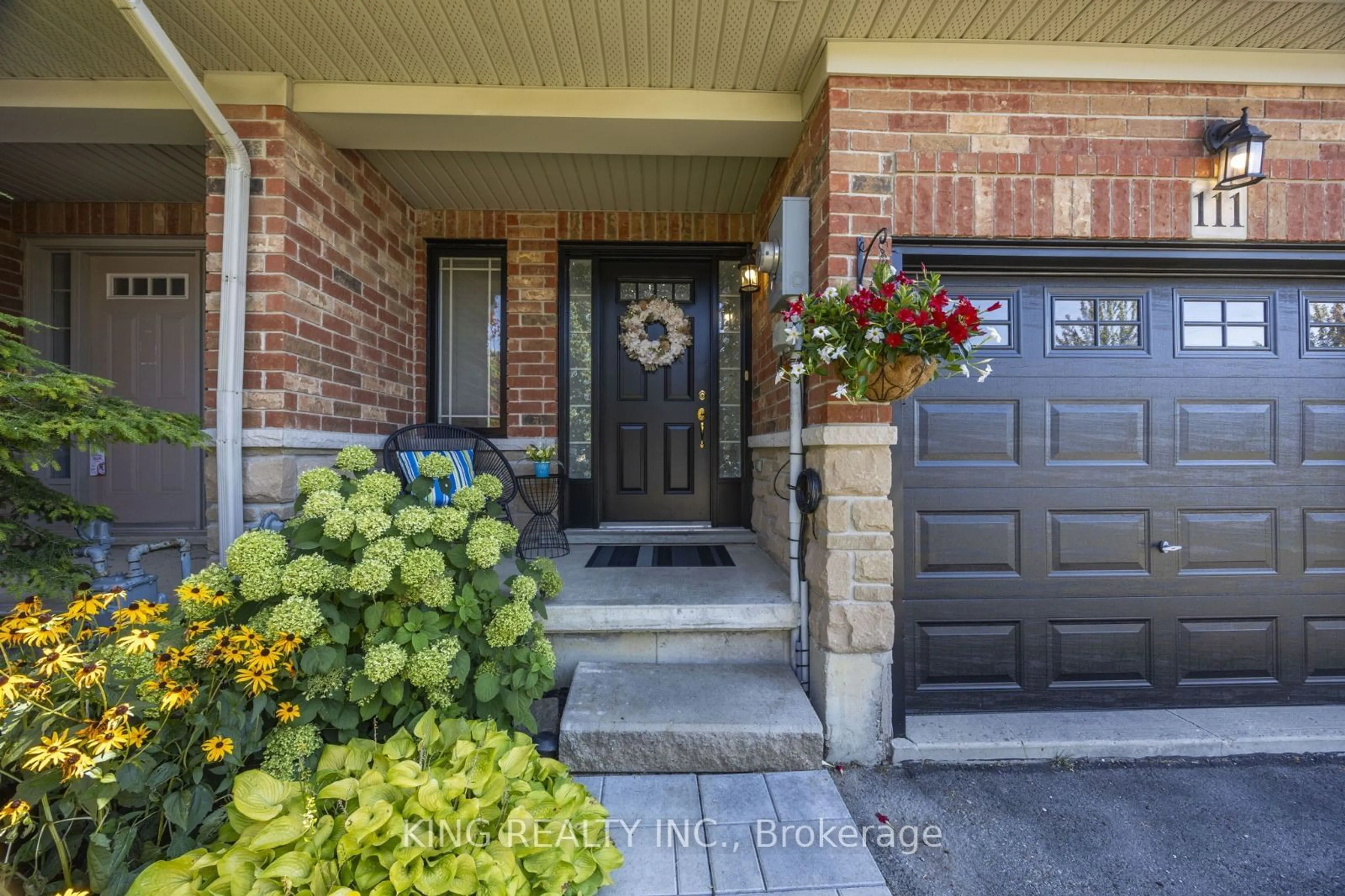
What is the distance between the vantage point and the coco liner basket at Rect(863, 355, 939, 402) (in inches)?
71.2

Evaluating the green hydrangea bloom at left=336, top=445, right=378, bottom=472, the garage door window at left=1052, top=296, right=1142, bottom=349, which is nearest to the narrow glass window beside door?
the green hydrangea bloom at left=336, top=445, right=378, bottom=472

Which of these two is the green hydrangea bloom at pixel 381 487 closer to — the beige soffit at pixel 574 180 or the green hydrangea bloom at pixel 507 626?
the green hydrangea bloom at pixel 507 626

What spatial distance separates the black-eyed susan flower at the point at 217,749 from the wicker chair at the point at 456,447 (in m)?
1.68

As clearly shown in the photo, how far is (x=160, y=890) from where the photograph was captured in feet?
3.37

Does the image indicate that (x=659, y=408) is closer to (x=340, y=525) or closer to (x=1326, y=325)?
(x=340, y=525)

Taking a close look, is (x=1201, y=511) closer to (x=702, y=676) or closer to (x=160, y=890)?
(x=702, y=676)

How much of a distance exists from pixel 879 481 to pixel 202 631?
2.06 m

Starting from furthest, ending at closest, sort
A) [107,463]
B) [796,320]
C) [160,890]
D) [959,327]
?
[107,463]
[796,320]
[959,327]
[160,890]

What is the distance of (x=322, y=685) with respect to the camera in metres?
1.47

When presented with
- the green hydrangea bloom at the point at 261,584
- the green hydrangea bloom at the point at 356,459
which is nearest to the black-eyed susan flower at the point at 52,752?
the green hydrangea bloom at the point at 261,584

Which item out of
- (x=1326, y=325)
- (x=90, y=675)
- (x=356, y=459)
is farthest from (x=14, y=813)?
(x=1326, y=325)

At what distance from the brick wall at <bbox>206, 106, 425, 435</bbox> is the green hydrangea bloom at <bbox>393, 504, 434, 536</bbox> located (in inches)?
41.9

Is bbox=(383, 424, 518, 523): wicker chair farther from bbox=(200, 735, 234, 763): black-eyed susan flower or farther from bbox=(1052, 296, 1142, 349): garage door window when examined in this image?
bbox=(1052, 296, 1142, 349): garage door window

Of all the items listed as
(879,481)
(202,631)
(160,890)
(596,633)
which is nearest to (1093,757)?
(879,481)
